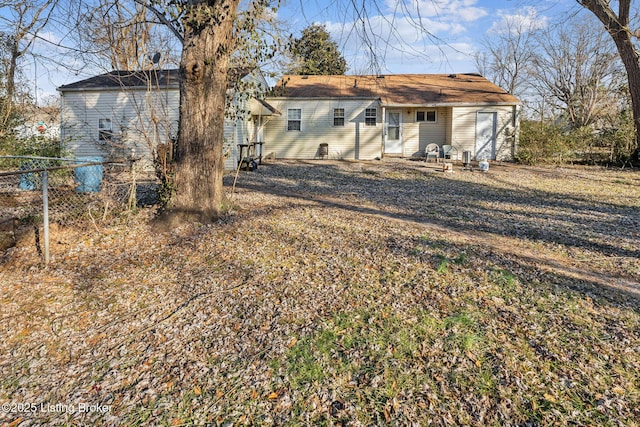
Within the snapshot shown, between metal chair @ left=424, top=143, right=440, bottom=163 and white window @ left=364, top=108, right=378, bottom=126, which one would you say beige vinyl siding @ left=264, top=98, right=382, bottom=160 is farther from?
metal chair @ left=424, top=143, right=440, bottom=163

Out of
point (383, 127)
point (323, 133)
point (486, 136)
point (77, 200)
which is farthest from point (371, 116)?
point (77, 200)

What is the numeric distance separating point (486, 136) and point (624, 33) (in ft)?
20.9

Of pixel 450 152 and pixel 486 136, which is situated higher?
pixel 486 136

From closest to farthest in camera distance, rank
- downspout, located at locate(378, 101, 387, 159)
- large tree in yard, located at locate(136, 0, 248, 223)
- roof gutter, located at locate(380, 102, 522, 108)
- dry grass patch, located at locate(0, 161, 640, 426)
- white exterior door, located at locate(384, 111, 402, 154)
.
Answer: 1. dry grass patch, located at locate(0, 161, 640, 426)
2. large tree in yard, located at locate(136, 0, 248, 223)
3. roof gutter, located at locate(380, 102, 522, 108)
4. downspout, located at locate(378, 101, 387, 159)
5. white exterior door, located at locate(384, 111, 402, 154)

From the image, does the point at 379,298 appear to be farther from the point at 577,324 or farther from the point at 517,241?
the point at 517,241

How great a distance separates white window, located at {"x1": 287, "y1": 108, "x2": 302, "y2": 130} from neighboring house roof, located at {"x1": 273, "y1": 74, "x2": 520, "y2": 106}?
2.16ft

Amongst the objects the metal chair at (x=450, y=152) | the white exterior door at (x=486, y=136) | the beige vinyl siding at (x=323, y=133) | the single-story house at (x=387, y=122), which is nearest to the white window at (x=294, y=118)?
the single-story house at (x=387, y=122)

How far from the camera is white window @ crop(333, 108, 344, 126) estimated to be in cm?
1863

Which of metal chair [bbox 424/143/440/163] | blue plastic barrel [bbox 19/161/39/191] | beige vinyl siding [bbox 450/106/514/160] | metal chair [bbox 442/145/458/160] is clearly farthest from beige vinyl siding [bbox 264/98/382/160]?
blue plastic barrel [bbox 19/161/39/191]

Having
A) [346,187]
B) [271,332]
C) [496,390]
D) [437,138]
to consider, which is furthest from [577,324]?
[437,138]

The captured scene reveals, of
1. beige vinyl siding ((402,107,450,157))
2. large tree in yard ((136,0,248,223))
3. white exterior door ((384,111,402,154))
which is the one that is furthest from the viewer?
beige vinyl siding ((402,107,450,157))

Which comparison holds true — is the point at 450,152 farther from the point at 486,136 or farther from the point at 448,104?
the point at 448,104

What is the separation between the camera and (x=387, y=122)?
62.7 feet

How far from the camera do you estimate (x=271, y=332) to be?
3.22m
